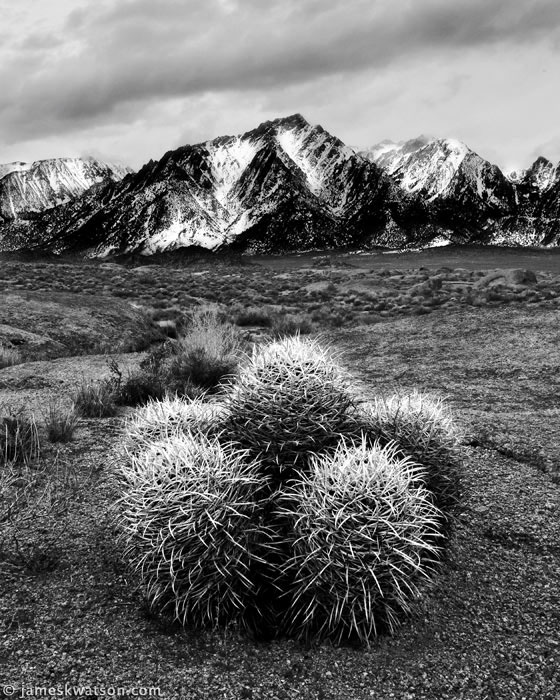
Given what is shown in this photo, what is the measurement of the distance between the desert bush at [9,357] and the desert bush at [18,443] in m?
Result: 5.43

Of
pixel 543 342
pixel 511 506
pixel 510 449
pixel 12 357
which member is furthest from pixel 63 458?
pixel 543 342

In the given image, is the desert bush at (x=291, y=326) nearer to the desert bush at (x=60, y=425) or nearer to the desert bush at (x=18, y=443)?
the desert bush at (x=60, y=425)

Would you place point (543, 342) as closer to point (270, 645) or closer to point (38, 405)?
point (38, 405)

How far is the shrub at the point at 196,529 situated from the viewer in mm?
3404

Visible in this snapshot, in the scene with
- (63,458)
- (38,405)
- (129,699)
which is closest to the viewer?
(129,699)

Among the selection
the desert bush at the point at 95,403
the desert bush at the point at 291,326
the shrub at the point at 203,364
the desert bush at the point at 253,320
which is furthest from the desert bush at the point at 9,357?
the desert bush at the point at 253,320

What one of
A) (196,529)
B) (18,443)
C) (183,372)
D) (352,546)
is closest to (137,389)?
(183,372)

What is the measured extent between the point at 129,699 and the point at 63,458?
3.48 m

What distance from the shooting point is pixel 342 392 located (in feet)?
13.3

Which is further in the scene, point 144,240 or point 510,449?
point 144,240

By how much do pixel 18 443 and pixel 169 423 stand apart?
2.83m

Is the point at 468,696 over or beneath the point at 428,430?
beneath

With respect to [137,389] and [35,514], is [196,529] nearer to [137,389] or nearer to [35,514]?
[35,514]

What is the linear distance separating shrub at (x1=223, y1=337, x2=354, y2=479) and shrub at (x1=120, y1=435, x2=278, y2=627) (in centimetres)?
23
